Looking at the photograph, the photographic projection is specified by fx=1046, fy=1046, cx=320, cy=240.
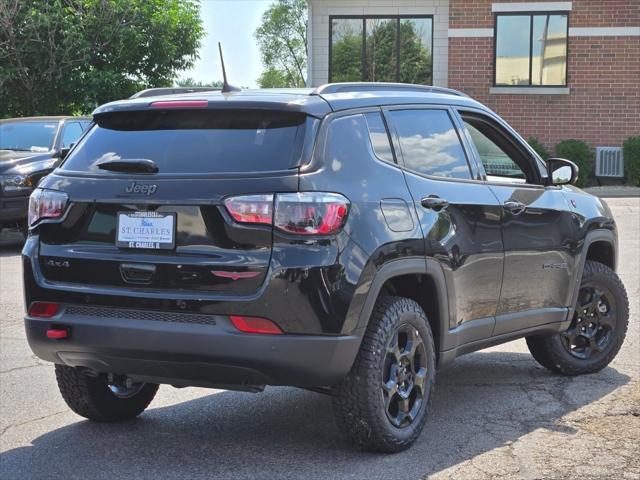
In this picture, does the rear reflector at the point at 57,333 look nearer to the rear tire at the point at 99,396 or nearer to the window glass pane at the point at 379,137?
the rear tire at the point at 99,396

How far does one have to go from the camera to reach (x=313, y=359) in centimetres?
451

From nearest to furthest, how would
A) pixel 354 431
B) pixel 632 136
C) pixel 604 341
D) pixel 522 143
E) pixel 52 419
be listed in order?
pixel 354 431 → pixel 52 419 → pixel 522 143 → pixel 604 341 → pixel 632 136

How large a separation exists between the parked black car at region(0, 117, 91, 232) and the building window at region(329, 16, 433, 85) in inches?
443

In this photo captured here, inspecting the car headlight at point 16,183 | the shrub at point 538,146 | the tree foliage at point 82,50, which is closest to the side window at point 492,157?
the car headlight at point 16,183

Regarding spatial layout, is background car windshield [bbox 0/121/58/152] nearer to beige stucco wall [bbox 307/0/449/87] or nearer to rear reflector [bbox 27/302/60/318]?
rear reflector [bbox 27/302/60/318]

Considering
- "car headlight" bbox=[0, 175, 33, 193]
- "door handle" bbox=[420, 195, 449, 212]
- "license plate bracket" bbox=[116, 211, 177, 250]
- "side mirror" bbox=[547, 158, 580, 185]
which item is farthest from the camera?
"car headlight" bbox=[0, 175, 33, 193]

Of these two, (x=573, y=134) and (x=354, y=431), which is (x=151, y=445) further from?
(x=573, y=134)

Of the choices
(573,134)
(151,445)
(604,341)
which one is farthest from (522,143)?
(573,134)

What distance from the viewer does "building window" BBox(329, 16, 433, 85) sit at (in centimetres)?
2502

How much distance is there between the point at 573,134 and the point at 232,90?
20068mm

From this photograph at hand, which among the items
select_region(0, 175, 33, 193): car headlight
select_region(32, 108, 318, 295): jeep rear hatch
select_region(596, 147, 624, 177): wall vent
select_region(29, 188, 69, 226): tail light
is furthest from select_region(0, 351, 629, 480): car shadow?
select_region(596, 147, 624, 177): wall vent

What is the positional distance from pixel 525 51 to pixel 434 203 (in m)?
20.1

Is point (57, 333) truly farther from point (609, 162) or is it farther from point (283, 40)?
point (283, 40)

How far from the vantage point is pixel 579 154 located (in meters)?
23.4
